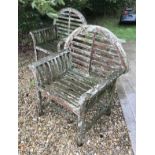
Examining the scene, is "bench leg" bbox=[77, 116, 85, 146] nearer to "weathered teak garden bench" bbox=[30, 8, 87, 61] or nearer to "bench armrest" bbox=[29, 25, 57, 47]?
"weathered teak garden bench" bbox=[30, 8, 87, 61]

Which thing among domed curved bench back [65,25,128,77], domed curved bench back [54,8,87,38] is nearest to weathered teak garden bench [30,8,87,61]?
domed curved bench back [54,8,87,38]

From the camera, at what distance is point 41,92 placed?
2600 mm

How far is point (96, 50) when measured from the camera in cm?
270

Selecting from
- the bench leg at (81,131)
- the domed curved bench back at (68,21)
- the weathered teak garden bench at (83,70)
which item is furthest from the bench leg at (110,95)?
the domed curved bench back at (68,21)

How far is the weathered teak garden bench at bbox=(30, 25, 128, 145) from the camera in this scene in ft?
7.76

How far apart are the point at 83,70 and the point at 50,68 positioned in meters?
0.43

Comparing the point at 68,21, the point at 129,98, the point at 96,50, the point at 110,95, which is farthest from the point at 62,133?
the point at 68,21

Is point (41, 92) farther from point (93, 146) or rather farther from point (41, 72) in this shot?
point (93, 146)

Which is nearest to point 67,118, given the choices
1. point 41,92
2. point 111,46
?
point 41,92

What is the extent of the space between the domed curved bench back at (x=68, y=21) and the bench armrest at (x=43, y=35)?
0.12 metres

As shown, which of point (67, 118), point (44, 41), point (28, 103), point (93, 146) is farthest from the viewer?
point (44, 41)

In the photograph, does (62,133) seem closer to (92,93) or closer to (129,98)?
(92,93)

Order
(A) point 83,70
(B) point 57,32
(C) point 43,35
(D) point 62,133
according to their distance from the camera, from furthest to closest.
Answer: (B) point 57,32
(C) point 43,35
(A) point 83,70
(D) point 62,133
